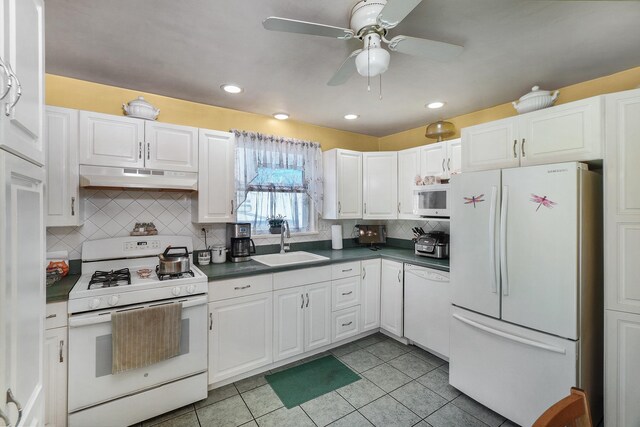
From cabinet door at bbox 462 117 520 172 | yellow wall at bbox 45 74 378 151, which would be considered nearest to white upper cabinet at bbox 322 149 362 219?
yellow wall at bbox 45 74 378 151

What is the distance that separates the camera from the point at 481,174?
205 centimetres

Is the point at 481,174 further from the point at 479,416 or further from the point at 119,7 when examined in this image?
the point at 119,7

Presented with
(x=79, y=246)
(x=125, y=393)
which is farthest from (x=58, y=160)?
(x=125, y=393)

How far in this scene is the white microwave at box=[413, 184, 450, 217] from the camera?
9.12 feet

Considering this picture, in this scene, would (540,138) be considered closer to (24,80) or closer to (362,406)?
(362,406)

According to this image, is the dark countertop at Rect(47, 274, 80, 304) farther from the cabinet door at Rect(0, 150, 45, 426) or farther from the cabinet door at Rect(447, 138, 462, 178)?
the cabinet door at Rect(447, 138, 462, 178)

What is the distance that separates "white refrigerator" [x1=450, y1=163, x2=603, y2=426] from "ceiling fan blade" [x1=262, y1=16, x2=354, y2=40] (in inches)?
56.2

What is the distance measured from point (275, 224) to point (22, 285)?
2.42 metres

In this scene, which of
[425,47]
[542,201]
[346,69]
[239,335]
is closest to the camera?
[425,47]

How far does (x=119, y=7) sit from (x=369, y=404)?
9.68 ft

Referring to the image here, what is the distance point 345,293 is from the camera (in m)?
2.95

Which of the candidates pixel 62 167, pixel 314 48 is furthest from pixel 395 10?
pixel 62 167

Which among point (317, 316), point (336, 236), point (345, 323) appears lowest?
point (345, 323)

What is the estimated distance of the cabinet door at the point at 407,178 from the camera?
10.6ft
